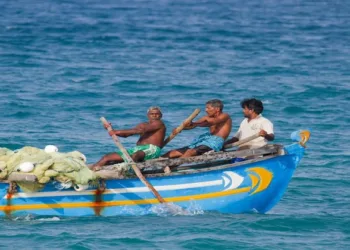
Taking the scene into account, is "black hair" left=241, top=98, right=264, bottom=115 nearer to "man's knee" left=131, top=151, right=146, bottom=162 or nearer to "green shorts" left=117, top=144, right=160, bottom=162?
"green shorts" left=117, top=144, right=160, bottom=162

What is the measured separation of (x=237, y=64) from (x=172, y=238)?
75.8 ft

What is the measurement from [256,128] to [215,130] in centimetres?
76

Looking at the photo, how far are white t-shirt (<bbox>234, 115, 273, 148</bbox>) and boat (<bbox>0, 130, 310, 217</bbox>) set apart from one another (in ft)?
1.35

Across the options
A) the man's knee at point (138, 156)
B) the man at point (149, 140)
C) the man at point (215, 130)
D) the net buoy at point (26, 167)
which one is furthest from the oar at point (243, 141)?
the net buoy at point (26, 167)

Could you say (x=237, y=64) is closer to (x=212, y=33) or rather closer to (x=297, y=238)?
(x=212, y=33)

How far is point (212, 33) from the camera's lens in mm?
48281

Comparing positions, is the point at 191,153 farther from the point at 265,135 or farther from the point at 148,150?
the point at 265,135

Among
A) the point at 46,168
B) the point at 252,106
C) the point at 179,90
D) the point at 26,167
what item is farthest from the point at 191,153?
the point at 179,90

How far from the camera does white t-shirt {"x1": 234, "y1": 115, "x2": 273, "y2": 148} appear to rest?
17.4 meters

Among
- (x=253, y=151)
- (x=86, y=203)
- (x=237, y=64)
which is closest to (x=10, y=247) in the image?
(x=86, y=203)

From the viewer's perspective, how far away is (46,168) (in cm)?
1600

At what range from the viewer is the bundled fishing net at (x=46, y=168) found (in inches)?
629

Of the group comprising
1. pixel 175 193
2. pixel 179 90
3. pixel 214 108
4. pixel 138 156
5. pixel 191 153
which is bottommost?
pixel 175 193

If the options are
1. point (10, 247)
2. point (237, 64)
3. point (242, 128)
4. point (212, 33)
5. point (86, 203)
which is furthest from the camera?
point (212, 33)
